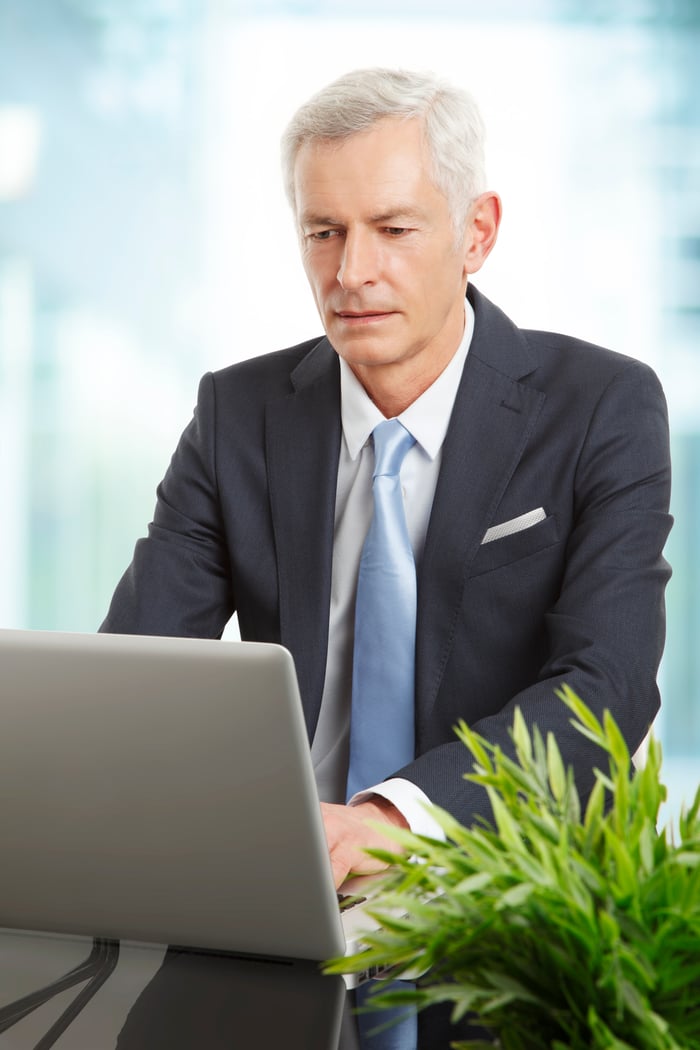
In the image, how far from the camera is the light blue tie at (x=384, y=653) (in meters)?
1.83

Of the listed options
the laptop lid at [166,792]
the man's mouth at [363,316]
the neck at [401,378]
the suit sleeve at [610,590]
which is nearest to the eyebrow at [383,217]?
the man's mouth at [363,316]

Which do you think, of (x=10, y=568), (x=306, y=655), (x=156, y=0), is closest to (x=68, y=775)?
(x=306, y=655)

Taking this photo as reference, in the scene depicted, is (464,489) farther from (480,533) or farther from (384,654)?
(384,654)

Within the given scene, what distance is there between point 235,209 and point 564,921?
4.26 meters

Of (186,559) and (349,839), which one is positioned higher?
(186,559)

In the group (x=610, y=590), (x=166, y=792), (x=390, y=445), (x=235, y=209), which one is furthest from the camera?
(x=235, y=209)

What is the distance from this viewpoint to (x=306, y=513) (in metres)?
1.93

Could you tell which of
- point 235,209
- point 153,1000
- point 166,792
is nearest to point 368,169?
point 166,792

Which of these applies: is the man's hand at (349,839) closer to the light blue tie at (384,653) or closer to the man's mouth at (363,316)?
the light blue tie at (384,653)

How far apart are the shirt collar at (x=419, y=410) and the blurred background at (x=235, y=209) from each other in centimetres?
265

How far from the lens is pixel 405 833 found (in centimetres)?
62

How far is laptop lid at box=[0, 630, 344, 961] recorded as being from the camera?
0.90 metres

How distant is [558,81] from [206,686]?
4.07 meters


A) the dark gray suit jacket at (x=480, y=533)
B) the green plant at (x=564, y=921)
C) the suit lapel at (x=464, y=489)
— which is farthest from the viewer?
the suit lapel at (x=464, y=489)
